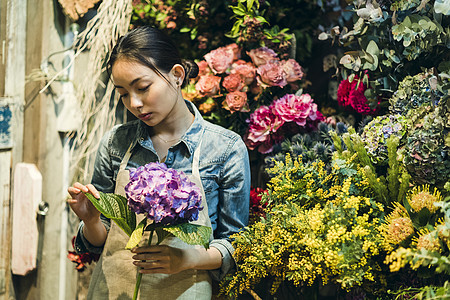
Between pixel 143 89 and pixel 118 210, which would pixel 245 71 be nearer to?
pixel 143 89

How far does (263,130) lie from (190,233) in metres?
0.85

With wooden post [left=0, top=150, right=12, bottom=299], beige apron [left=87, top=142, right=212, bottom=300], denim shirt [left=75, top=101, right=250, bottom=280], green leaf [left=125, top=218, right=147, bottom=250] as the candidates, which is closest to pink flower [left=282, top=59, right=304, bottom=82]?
denim shirt [left=75, top=101, right=250, bottom=280]

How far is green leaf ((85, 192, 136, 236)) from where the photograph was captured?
4.79ft

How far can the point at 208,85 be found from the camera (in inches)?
87.3

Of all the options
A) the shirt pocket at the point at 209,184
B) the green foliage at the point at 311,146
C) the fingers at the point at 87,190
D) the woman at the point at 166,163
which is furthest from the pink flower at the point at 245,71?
the fingers at the point at 87,190

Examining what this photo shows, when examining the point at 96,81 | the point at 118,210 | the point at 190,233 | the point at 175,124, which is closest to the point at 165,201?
the point at 190,233

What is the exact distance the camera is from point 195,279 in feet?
5.36

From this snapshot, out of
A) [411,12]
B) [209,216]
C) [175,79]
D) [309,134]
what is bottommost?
[209,216]

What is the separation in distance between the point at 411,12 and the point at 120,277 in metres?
1.27

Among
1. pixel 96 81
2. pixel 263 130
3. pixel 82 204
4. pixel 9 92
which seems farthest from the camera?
pixel 96 81

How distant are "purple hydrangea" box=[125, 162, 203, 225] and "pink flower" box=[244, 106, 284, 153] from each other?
0.83 meters

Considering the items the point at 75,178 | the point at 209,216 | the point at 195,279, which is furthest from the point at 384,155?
the point at 75,178

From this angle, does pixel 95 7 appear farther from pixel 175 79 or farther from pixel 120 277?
pixel 120 277

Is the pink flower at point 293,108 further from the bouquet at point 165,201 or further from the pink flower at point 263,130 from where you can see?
the bouquet at point 165,201
